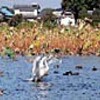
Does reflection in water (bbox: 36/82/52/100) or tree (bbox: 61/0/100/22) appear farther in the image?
tree (bbox: 61/0/100/22)

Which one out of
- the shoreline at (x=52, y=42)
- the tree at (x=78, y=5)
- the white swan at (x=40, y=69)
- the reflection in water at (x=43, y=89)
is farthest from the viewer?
the tree at (x=78, y=5)

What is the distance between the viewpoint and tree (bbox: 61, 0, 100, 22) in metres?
61.9

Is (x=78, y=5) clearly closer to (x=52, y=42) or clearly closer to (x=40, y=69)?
(x=52, y=42)

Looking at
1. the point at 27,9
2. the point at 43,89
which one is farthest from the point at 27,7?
the point at 43,89

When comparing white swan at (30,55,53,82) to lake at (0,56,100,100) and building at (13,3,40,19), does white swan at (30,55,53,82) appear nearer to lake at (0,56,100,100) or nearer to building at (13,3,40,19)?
lake at (0,56,100,100)

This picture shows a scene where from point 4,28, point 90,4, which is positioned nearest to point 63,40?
point 4,28

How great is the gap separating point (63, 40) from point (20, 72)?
26.7 feet

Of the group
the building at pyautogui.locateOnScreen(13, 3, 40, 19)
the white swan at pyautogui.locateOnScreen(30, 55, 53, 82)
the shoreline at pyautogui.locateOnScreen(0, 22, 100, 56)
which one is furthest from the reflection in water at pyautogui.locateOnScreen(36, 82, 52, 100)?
the building at pyautogui.locateOnScreen(13, 3, 40, 19)

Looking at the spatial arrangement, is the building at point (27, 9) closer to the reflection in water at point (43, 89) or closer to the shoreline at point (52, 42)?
the shoreline at point (52, 42)

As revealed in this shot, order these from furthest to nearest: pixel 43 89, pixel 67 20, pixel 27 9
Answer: pixel 27 9 → pixel 67 20 → pixel 43 89

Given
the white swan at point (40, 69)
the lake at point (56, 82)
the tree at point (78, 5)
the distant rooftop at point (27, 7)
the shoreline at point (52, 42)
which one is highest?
the white swan at point (40, 69)

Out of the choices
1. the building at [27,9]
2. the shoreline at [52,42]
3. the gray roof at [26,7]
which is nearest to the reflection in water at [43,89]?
the shoreline at [52,42]

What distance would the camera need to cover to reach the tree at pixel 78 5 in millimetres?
61944

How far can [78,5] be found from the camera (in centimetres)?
6272
